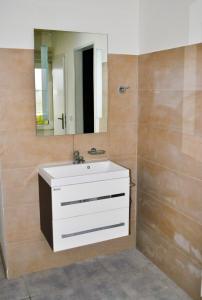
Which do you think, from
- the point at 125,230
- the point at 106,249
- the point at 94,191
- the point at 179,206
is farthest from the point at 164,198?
the point at 106,249

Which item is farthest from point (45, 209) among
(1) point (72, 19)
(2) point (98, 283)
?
(1) point (72, 19)

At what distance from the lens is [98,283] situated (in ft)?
9.23

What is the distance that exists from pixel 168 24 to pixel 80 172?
4.50ft

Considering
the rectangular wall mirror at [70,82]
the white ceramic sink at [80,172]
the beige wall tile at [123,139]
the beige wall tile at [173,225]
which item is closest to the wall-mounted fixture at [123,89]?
the rectangular wall mirror at [70,82]

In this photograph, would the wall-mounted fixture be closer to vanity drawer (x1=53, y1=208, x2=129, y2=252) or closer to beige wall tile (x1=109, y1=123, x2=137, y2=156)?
beige wall tile (x1=109, y1=123, x2=137, y2=156)

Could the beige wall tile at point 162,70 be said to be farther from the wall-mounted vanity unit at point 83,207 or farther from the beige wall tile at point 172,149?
the wall-mounted vanity unit at point 83,207

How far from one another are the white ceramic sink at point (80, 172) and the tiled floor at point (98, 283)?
84 centimetres

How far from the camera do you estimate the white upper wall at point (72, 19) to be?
263 centimetres

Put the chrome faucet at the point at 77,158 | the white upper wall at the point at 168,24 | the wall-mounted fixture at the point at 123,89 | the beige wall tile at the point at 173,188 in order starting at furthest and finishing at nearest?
the wall-mounted fixture at the point at 123,89 → the chrome faucet at the point at 77,158 → the beige wall tile at the point at 173,188 → the white upper wall at the point at 168,24

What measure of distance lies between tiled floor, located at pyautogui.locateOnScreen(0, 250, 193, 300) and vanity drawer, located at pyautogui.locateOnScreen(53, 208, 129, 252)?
37 centimetres

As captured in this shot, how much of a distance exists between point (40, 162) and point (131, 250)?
126cm

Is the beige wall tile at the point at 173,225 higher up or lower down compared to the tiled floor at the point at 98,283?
higher up

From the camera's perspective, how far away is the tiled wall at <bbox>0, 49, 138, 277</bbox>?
272 centimetres

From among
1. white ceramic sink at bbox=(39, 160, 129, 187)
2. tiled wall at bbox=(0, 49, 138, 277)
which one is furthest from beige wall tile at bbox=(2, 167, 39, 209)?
white ceramic sink at bbox=(39, 160, 129, 187)
